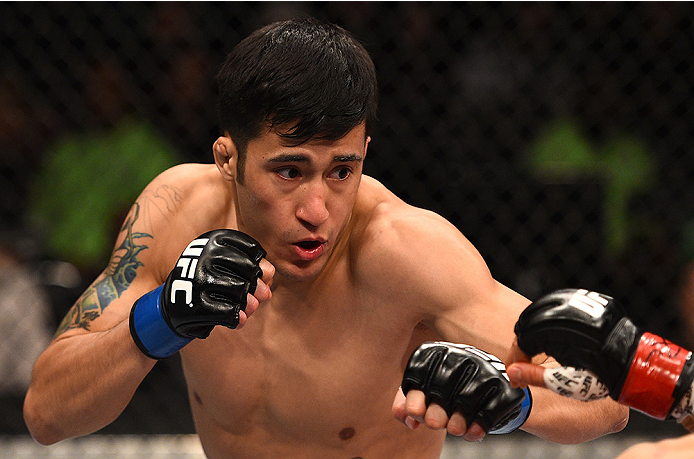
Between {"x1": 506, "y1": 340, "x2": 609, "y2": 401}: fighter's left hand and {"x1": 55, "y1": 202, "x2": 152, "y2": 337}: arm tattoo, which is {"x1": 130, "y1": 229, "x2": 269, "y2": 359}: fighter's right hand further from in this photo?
{"x1": 506, "y1": 340, "x2": 609, "y2": 401}: fighter's left hand

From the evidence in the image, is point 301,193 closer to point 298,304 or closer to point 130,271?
point 298,304

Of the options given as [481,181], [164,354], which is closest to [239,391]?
[164,354]

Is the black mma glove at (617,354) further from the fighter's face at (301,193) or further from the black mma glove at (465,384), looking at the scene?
the fighter's face at (301,193)

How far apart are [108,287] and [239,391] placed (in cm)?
32

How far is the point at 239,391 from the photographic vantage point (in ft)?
4.58

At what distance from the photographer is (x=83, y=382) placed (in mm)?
1271

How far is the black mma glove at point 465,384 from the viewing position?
95 cm

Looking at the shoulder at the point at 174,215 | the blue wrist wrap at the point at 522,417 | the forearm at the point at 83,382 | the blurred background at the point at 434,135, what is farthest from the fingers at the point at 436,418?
the blurred background at the point at 434,135

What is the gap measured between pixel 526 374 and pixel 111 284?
865 mm

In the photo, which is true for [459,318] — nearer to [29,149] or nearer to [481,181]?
[481,181]

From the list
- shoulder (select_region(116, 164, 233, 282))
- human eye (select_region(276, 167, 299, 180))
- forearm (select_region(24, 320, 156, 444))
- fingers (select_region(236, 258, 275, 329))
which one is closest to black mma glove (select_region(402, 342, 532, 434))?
fingers (select_region(236, 258, 275, 329))

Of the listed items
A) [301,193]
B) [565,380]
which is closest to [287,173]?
[301,193]

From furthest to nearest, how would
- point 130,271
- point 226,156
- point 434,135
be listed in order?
point 434,135 < point 130,271 < point 226,156

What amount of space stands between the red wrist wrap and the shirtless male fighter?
156 millimetres
